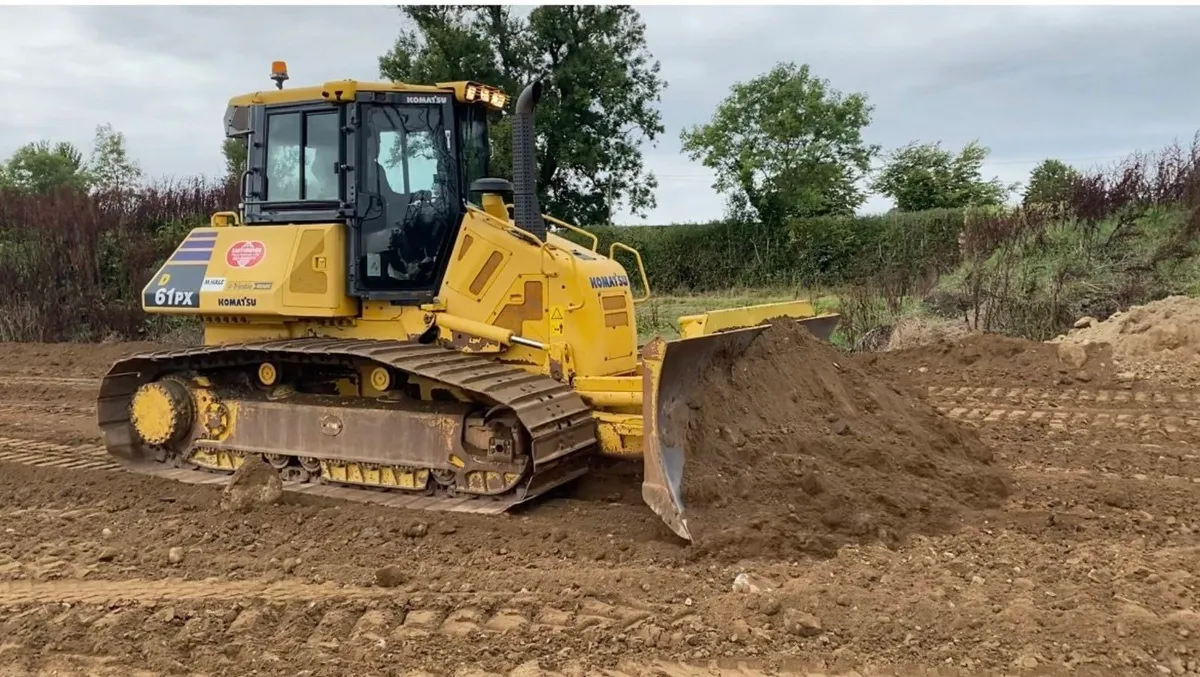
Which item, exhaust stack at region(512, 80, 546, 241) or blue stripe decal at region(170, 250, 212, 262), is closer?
exhaust stack at region(512, 80, 546, 241)

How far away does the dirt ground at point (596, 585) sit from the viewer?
3.67 m

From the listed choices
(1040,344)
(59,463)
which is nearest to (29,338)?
(59,463)

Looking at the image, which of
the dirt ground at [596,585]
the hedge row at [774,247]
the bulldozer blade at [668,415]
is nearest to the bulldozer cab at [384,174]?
the dirt ground at [596,585]

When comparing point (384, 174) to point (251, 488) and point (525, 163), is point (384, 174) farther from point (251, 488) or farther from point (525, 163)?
point (251, 488)

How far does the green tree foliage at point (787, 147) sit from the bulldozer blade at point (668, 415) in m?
20.4

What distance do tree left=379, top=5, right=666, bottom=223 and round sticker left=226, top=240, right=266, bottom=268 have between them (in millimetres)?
19607

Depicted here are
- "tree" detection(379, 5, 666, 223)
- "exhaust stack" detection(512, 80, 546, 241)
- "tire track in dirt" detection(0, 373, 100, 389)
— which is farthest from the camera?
"tree" detection(379, 5, 666, 223)

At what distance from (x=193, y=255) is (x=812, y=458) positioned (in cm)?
471

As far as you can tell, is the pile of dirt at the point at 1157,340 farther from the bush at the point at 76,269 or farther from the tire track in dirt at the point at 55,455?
the bush at the point at 76,269

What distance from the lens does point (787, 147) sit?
26.6 m

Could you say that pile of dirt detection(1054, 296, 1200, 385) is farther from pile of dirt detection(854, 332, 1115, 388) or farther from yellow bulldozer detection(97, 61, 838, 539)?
yellow bulldozer detection(97, 61, 838, 539)

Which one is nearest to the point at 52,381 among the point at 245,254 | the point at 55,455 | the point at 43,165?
the point at 55,455

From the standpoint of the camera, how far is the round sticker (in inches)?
263

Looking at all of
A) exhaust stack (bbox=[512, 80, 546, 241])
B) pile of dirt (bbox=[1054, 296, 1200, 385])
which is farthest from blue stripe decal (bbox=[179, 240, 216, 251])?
pile of dirt (bbox=[1054, 296, 1200, 385])
